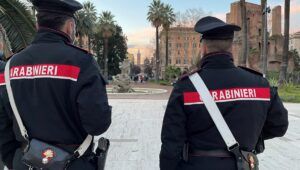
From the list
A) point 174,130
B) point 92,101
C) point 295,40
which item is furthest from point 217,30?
point 295,40

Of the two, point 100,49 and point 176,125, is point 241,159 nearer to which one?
point 176,125

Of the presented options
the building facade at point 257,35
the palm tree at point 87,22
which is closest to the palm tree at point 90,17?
the palm tree at point 87,22

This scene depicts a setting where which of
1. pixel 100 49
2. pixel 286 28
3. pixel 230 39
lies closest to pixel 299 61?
pixel 100 49

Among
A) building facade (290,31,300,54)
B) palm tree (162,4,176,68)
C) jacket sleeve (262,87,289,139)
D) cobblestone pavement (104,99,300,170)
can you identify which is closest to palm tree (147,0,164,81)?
palm tree (162,4,176,68)

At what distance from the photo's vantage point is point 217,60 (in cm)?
311

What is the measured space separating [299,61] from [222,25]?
3490 inches

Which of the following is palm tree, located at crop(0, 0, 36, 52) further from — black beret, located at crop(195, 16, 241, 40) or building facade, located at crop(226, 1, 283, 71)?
building facade, located at crop(226, 1, 283, 71)

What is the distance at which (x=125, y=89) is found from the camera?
3494 cm

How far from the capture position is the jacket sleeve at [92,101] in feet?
9.18

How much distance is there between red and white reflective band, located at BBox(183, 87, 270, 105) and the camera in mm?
3035

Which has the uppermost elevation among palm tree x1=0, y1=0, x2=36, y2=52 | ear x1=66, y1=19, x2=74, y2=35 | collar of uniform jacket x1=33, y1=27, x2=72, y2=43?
palm tree x1=0, y1=0, x2=36, y2=52

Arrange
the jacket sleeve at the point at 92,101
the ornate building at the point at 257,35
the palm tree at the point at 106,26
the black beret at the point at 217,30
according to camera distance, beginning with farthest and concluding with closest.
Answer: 1. the palm tree at the point at 106,26
2. the ornate building at the point at 257,35
3. the black beret at the point at 217,30
4. the jacket sleeve at the point at 92,101

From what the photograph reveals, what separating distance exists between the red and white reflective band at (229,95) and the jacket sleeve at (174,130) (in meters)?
0.07

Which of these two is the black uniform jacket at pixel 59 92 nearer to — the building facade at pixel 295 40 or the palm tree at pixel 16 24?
the palm tree at pixel 16 24
